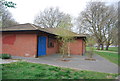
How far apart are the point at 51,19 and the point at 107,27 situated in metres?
15.9

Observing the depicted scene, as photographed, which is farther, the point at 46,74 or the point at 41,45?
the point at 41,45

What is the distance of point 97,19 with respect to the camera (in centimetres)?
2578

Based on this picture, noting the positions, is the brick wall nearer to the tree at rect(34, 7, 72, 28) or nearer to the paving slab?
the paving slab

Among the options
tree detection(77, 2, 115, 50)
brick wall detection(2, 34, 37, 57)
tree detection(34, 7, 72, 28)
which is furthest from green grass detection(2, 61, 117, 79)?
tree detection(34, 7, 72, 28)

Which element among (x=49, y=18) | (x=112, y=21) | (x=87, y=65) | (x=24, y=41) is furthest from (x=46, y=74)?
(x=49, y=18)

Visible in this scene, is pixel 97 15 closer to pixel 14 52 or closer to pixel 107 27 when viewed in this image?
pixel 107 27

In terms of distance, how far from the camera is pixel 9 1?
321 cm

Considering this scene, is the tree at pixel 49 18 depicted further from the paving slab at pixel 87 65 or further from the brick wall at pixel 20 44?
the paving slab at pixel 87 65

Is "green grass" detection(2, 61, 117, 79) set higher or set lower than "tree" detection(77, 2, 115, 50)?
lower

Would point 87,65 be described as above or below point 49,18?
below

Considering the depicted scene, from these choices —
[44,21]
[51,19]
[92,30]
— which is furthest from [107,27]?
[44,21]

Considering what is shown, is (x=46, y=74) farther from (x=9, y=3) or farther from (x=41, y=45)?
(x=41, y=45)

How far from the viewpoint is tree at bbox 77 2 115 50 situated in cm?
2456

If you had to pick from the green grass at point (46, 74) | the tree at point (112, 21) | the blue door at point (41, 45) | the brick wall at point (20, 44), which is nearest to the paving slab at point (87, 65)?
the green grass at point (46, 74)
